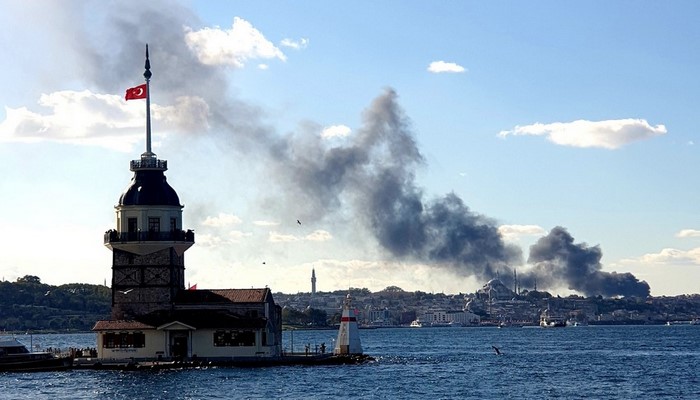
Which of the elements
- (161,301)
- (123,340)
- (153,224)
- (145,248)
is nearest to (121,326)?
(123,340)

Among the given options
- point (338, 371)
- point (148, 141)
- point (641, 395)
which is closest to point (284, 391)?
point (338, 371)

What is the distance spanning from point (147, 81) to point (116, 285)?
16877mm

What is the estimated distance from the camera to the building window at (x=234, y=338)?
10756 cm

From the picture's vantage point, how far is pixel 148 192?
358ft

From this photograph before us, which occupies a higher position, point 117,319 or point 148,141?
point 148,141

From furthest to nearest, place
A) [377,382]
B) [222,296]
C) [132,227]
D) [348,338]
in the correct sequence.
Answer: [348,338] → [222,296] → [132,227] → [377,382]

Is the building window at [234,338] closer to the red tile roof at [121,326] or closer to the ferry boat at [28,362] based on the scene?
the red tile roof at [121,326]

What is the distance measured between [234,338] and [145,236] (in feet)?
35.0

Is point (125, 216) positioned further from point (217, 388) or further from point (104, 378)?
point (217, 388)

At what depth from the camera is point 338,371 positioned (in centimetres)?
10469

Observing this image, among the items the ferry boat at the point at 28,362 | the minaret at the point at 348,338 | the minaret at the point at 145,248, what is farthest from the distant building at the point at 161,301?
the minaret at the point at 348,338

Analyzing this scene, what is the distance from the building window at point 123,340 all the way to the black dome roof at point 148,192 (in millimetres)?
10302

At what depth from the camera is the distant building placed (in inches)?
4230

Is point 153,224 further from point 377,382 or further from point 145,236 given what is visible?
point 377,382
